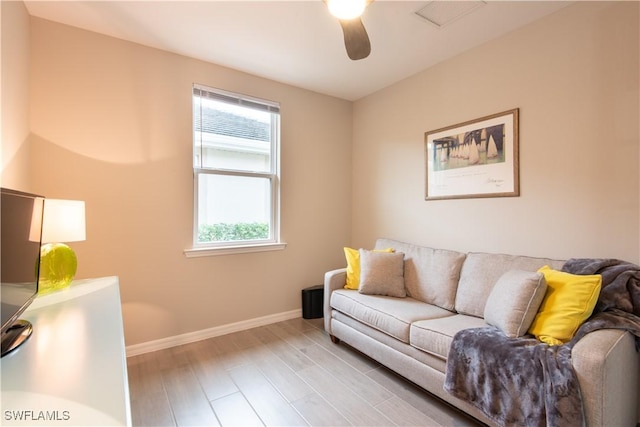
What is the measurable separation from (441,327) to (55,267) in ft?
7.70

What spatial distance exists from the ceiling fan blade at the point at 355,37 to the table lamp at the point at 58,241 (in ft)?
6.42

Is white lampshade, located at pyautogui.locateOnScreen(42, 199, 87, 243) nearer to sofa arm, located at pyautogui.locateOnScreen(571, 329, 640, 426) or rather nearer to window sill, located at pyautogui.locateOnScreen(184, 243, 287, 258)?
window sill, located at pyautogui.locateOnScreen(184, 243, 287, 258)

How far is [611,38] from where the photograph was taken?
1.95m

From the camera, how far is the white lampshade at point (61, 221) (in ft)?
5.94

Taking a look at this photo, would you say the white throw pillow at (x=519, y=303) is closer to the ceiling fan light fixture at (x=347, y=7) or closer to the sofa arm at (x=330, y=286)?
the sofa arm at (x=330, y=286)

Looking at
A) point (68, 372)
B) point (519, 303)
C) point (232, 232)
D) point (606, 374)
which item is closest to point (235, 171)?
point (232, 232)

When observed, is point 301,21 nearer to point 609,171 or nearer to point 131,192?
point 131,192

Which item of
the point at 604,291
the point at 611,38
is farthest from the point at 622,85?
the point at 604,291

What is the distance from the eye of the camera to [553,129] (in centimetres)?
221

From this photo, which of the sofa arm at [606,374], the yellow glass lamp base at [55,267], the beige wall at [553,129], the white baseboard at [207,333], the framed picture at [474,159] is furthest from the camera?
the white baseboard at [207,333]

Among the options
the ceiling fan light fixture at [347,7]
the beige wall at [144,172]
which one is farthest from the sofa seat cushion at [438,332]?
the ceiling fan light fixture at [347,7]

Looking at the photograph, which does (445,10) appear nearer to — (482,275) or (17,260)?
(482,275)

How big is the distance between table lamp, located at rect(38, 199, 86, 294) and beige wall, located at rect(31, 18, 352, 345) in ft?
1.91

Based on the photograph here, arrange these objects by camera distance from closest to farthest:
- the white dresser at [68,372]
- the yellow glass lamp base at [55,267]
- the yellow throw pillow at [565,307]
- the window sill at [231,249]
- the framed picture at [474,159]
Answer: the white dresser at [68,372] → the yellow throw pillow at [565,307] → the yellow glass lamp base at [55,267] → the framed picture at [474,159] → the window sill at [231,249]
